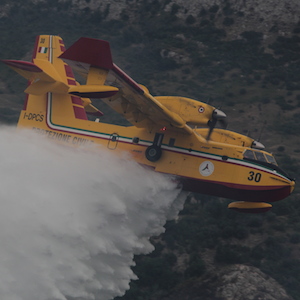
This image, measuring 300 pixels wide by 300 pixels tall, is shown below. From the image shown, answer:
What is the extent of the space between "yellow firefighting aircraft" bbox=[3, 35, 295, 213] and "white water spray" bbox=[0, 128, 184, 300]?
0.73 metres

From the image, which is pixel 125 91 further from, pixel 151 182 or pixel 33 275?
pixel 33 275

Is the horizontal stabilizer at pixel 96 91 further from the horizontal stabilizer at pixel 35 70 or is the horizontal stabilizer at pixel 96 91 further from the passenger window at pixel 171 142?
the passenger window at pixel 171 142

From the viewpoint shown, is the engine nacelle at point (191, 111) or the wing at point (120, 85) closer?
the wing at point (120, 85)

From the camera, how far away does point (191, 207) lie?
129ft

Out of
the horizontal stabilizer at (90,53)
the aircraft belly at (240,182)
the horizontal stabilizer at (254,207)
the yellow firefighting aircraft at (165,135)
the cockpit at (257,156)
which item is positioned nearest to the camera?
the horizontal stabilizer at (90,53)

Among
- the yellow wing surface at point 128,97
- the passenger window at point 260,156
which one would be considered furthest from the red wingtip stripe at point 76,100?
the passenger window at point 260,156

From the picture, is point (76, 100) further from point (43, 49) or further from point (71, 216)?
point (71, 216)

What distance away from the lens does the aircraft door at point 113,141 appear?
2408 cm

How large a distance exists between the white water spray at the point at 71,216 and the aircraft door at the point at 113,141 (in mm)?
267

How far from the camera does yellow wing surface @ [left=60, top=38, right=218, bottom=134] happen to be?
1917 centimetres

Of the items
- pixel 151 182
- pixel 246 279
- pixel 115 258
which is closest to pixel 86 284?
pixel 115 258

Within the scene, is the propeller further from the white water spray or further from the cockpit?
the white water spray

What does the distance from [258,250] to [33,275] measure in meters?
17.6

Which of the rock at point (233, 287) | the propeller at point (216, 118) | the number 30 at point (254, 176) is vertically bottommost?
the rock at point (233, 287)
